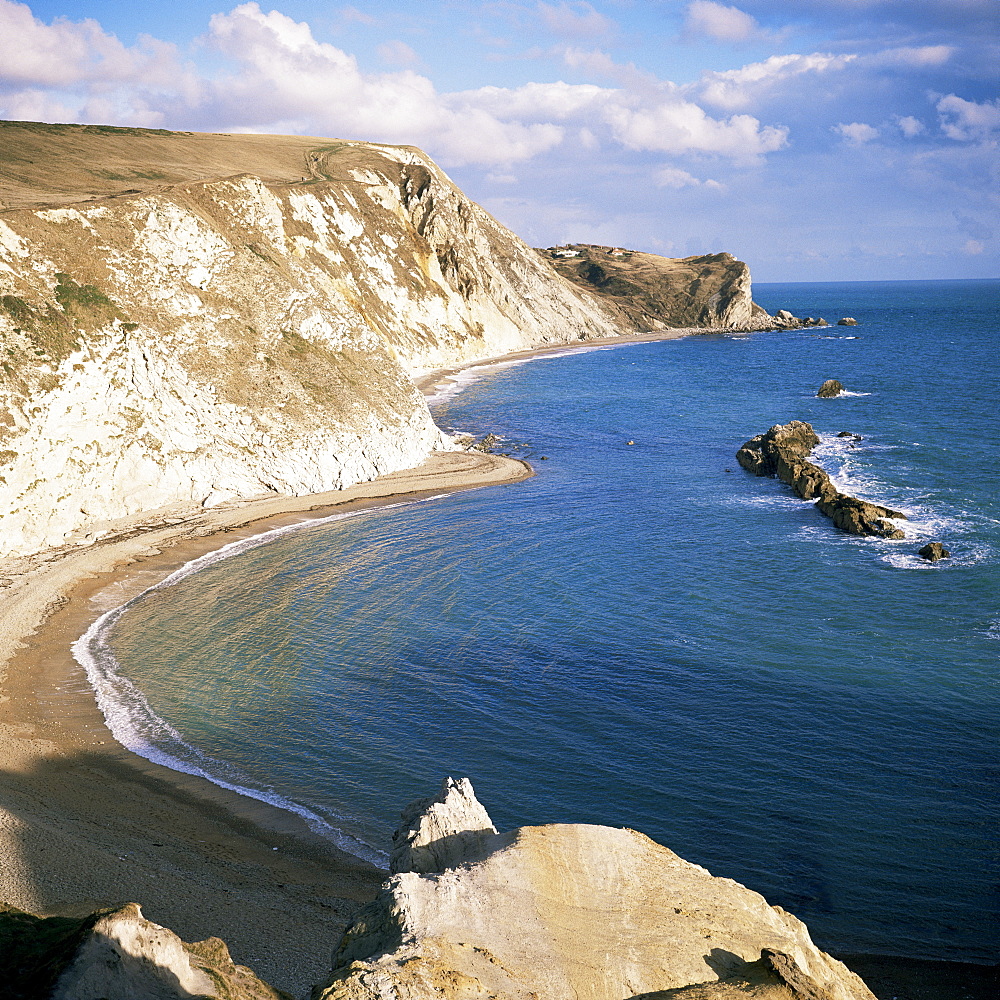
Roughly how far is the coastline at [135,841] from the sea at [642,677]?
0.95m

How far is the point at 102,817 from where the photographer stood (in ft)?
70.8

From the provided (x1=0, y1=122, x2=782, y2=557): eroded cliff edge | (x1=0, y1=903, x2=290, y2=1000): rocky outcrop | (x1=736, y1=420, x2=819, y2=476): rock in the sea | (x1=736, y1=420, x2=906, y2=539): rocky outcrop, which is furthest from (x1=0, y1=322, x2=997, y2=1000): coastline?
(x1=736, y1=420, x2=819, y2=476): rock in the sea

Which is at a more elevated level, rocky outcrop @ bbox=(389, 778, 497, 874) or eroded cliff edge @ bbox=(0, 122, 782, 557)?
eroded cliff edge @ bbox=(0, 122, 782, 557)

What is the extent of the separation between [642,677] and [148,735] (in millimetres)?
15525

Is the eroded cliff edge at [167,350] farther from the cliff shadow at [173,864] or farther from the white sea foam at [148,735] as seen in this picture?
the cliff shadow at [173,864]

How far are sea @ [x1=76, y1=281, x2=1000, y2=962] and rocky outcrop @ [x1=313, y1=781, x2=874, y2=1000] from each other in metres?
6.25

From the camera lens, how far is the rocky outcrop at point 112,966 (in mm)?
10883

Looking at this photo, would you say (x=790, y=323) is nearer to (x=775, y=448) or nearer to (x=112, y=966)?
(x=775, y=448)

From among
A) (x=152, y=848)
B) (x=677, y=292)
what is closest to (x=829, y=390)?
(x=152, y=848)

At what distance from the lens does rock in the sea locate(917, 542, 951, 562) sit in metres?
39.3

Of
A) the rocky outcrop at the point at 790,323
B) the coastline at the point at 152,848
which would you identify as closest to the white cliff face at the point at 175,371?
the coastline at the point at 152,848

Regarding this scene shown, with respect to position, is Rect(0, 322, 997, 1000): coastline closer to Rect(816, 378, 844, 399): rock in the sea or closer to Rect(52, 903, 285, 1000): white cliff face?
Rect(52, 903, 285, 1000): white cliff face

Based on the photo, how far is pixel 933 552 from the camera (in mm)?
39312

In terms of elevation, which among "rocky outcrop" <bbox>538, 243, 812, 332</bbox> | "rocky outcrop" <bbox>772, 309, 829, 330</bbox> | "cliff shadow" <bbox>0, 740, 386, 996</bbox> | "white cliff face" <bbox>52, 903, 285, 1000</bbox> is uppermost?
"rocky outcrop" <bbox>538, 243, 812, 332</bbox>
